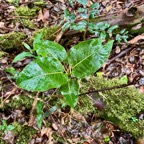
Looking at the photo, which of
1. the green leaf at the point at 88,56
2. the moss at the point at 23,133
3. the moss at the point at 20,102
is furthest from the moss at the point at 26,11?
the green leaf at the point at 88,56

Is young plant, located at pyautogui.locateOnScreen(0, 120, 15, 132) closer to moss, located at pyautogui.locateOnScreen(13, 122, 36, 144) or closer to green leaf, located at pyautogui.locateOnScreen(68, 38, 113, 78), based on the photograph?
moss, located at pyautogui.locateOnScreen(13, 122, 36, 144)

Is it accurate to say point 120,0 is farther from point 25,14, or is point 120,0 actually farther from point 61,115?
point 61,115


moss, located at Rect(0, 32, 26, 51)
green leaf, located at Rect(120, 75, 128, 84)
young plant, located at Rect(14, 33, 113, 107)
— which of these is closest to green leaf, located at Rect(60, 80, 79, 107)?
young plant, located at Rect(14, 33, 113, 107)

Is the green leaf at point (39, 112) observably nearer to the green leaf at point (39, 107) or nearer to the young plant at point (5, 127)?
the green leaf at point (39, 107)

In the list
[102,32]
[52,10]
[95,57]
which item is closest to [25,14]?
[52,10]

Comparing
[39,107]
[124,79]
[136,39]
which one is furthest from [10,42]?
[136,39]

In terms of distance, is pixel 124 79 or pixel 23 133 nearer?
pixel 23 133

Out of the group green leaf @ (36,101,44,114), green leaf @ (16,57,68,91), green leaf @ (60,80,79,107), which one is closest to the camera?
green leaf @ (16,57,68,91)

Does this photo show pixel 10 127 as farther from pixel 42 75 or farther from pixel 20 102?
pixel 42 75
